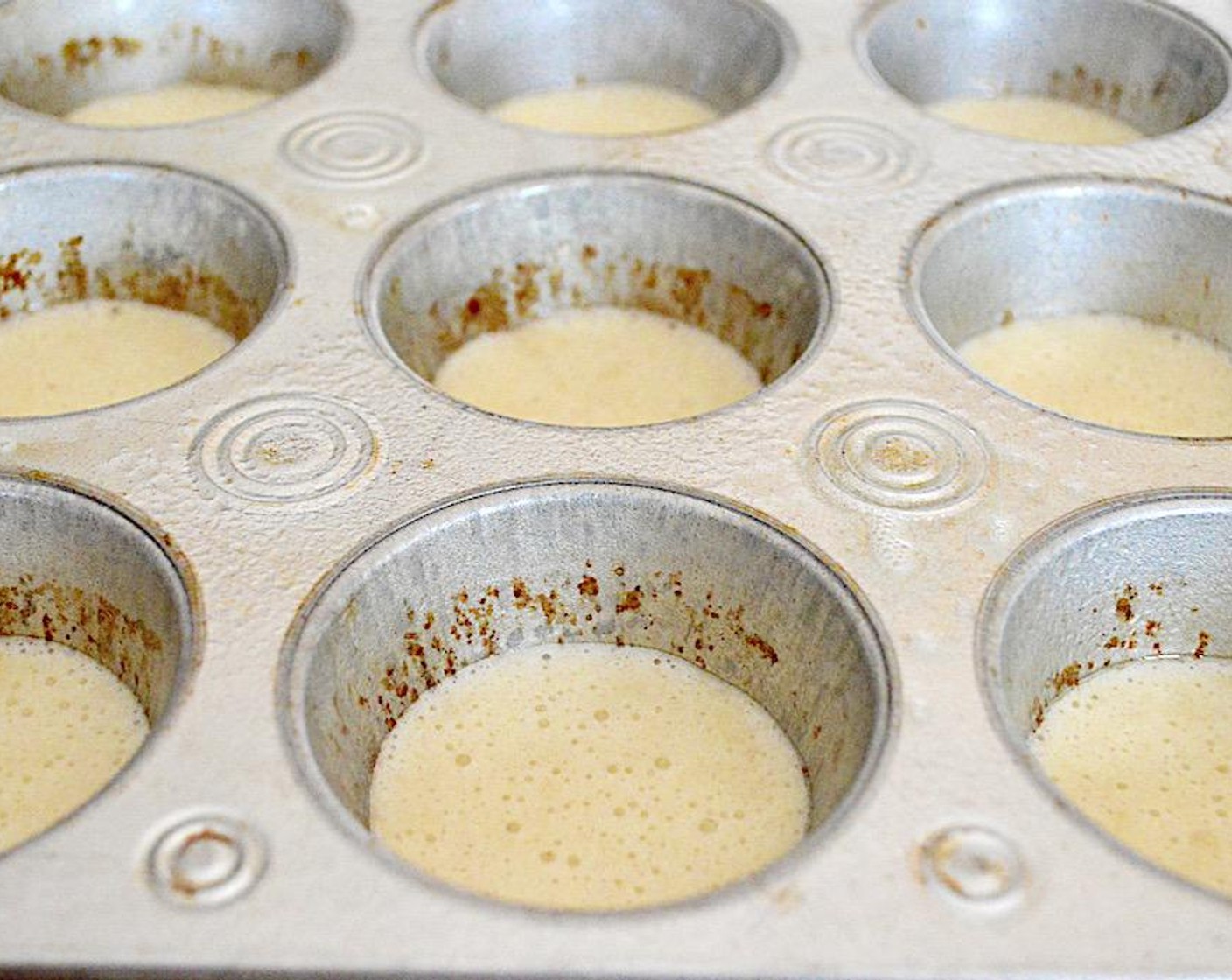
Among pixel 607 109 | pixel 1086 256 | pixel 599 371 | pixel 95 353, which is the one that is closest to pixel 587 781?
pixel 599 371

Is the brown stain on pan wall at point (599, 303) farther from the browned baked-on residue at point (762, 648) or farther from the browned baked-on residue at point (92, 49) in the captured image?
the browned baked-on residue at point (92, 49)

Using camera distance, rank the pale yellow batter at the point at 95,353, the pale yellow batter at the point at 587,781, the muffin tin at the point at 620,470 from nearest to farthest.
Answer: the muffin tin at the point at 620,470, the pale yellow batter at the point at 587,781, the pale yellow batter at the point at 95,353

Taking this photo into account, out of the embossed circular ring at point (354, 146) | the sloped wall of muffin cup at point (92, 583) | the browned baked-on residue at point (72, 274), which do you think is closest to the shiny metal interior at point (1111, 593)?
the sloped wall of muffin cup at point (92, 583)

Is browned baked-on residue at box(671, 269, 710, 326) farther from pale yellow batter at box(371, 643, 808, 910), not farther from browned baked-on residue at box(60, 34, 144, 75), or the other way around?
browned baked-on residue at box(60, 34, 144, 75)

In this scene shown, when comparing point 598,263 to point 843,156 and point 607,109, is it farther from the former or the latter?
point 607,109

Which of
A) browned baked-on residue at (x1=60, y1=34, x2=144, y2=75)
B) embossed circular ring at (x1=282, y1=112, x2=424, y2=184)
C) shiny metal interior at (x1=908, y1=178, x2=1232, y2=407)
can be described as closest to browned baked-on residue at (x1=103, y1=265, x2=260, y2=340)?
embossed circular ring at (x1=282, y1=112, x2=424, y2=184)

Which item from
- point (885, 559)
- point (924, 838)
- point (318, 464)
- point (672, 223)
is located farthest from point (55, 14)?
point (924, 838)
